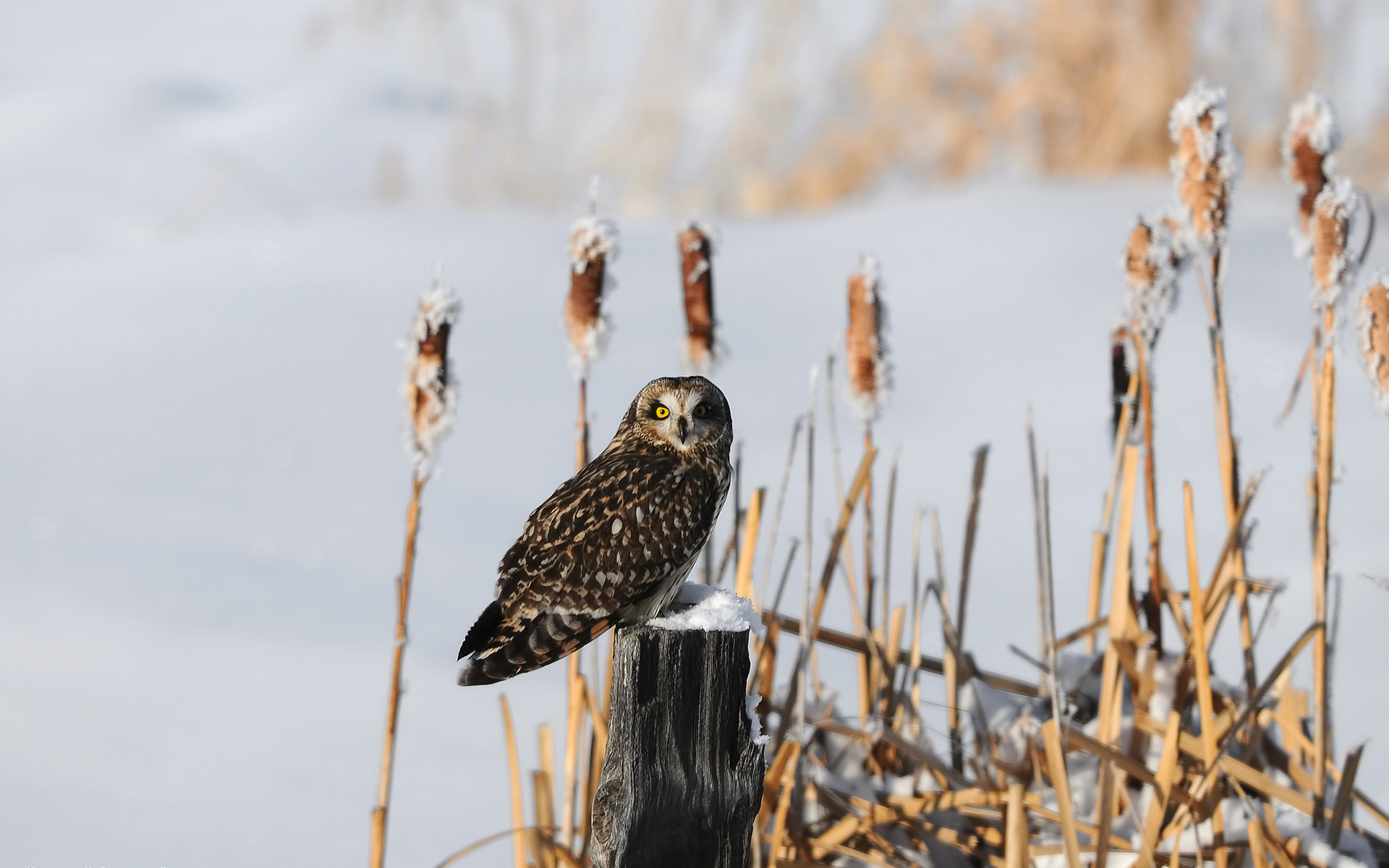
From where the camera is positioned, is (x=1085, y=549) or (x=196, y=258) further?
(x=196, y=258)

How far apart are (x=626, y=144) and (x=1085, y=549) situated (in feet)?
13.7

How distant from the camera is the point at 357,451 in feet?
13.9

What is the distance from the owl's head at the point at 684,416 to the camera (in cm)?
158

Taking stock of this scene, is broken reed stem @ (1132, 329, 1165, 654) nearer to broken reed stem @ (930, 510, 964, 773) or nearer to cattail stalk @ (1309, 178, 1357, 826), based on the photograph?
cattail stalk @ (1309, 178, 1357, 826)

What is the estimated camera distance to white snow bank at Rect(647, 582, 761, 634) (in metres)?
1.37

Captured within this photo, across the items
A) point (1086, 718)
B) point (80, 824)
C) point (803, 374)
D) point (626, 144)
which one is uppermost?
point (626, 144)

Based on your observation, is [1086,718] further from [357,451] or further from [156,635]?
[357,451]

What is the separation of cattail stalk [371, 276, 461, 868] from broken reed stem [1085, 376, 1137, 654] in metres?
1.20

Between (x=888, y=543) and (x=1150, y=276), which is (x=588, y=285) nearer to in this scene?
(x=888, y=543)

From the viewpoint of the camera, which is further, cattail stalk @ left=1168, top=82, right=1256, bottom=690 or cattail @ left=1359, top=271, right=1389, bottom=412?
cattail stalk @ left=1168, top=82, right=1256, bottom=690

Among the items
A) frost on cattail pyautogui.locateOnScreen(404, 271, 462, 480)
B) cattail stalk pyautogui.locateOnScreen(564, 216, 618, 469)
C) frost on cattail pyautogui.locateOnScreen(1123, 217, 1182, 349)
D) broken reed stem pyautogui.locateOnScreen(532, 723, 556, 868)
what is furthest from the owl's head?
frost on cattail pyautogui.locateOnScreen(1123, 217, 1182, 349)

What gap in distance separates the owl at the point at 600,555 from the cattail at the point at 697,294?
1.17ft

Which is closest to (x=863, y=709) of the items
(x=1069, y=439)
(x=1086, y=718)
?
(x=1086, y=718)

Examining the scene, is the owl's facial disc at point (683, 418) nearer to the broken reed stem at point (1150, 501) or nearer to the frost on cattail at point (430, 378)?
the frost on cattail at point (430, 378)
